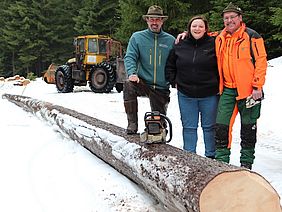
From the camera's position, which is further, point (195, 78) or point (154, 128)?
point (195, 78)

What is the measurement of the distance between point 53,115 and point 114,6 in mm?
25168

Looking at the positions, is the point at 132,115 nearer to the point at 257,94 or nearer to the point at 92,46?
the point at 257,94

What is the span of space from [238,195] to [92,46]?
519 inches

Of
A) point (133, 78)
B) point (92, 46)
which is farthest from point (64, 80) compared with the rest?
point (133, 78)

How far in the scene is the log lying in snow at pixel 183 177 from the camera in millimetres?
2338

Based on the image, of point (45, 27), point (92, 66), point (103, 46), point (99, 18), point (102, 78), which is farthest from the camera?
point (45, 27)

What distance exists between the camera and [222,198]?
233cm

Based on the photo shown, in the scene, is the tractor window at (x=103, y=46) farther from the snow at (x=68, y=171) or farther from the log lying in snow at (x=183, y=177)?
the log lying in snow at (x=183, y=177)

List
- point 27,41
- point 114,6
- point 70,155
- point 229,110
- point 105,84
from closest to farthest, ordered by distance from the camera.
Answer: point 229,110 < point 70,155 < point 105,84 < point 114,6 < point 27,41

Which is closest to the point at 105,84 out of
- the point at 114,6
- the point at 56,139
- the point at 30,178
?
the point at 56,139

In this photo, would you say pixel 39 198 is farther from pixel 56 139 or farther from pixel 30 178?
pixel 56 139

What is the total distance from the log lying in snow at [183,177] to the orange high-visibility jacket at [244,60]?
103 centimetres

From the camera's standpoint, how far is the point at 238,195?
7.68ft

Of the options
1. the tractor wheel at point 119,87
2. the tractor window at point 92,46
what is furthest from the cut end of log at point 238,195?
the tractor window at point 92,46
